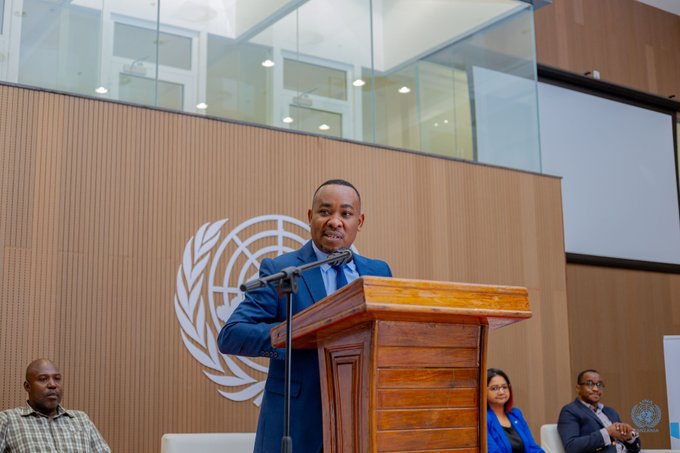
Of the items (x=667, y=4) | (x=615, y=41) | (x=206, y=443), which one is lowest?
(x=206, y=443)

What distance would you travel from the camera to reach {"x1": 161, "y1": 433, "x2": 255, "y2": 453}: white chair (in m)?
4.05

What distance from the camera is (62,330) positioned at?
4.93 meters

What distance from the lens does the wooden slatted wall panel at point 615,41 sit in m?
8.87

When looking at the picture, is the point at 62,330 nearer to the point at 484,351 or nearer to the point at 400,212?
the point at 400,212

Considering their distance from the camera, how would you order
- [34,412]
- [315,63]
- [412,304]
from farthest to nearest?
[315,63] < [34,412] < [412,304]

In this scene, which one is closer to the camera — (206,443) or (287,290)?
(287,290)

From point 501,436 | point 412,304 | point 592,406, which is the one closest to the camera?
point 412,304

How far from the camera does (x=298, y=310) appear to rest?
6.88 feet

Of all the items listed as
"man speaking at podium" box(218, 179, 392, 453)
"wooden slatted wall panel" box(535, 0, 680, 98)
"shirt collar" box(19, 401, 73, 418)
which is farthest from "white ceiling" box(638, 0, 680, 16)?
"man speaking at podium" box(218, 179, 392, 453)

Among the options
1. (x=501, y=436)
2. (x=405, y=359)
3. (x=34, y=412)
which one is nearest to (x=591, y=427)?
(x=501, y=436)

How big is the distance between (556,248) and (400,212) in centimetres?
172

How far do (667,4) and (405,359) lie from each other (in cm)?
945

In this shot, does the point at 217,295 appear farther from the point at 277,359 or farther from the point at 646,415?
the point at 646,415

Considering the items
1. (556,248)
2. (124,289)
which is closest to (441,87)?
(556,248)
